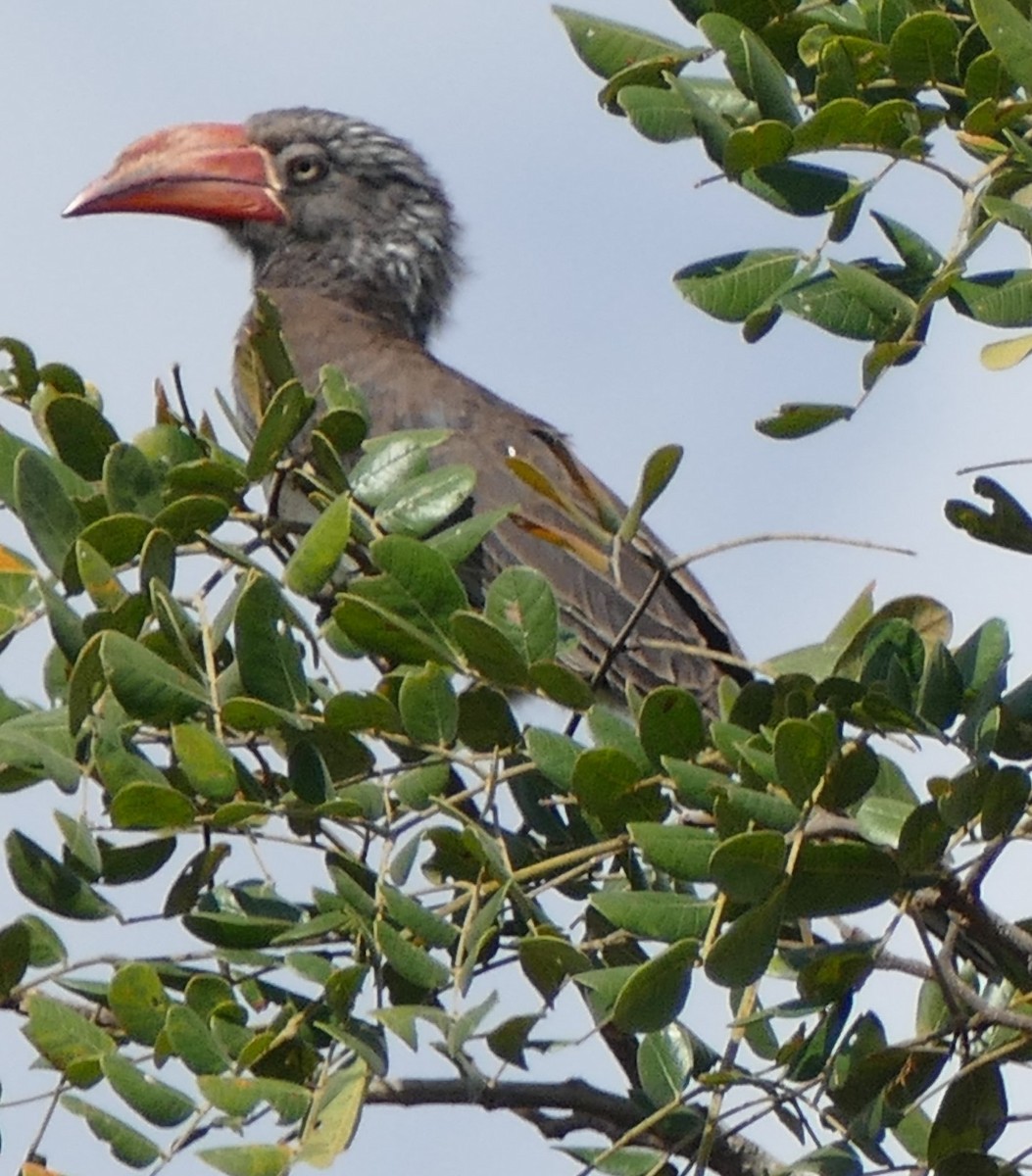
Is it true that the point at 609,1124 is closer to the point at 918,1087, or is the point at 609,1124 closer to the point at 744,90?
the point at 918,1087

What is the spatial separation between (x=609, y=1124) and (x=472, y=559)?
2209 mm

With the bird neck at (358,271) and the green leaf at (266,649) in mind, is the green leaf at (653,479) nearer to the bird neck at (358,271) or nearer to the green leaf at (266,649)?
the green leaf at (266,649)

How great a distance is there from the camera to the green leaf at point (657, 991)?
205cm

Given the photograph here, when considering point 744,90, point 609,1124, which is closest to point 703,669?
point 609,1124

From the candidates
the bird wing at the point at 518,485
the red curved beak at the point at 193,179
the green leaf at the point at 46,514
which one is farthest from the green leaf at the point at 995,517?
the red curved beak at the point at 193,179

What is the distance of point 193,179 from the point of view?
638cm

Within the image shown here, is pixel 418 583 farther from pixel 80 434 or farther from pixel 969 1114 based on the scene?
pixel 969 1114

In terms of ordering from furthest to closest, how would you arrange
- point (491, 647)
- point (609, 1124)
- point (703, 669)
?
point (703, 669)
point (609, 1124)
point (491, 647)

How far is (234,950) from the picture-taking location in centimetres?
226

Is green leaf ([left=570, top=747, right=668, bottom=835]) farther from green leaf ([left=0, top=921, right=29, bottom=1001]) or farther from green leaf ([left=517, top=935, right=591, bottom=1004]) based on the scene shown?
green leaf ([left=0, top=921, right=29, bottom=1001])

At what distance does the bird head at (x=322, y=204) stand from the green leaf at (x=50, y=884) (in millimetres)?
4164

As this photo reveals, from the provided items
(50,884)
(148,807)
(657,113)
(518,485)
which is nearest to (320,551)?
(148,807)

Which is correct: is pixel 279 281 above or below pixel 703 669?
above

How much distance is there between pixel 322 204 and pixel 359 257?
197 mm
